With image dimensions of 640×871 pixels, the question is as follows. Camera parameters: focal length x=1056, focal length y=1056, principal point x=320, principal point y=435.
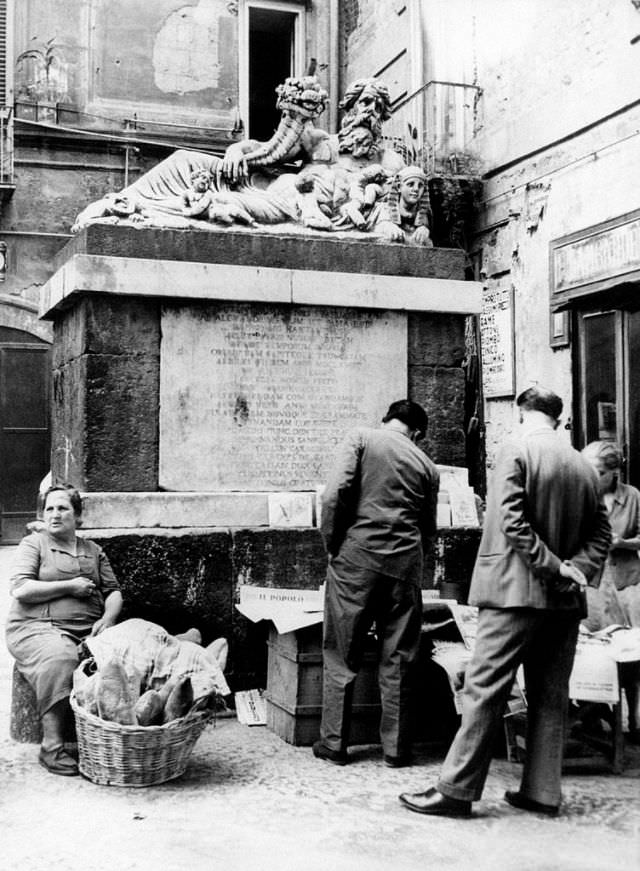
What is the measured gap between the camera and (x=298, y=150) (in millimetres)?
6625

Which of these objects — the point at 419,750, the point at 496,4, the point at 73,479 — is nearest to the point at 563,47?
the point at 496,4

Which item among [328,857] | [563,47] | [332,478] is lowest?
[328,857]

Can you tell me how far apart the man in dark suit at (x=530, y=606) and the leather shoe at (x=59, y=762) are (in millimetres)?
1504

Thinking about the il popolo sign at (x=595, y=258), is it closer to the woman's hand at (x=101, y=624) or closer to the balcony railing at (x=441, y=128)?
the balcony railing at (x=441, y=128)

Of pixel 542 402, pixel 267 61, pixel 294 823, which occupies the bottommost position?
pixel 294 823

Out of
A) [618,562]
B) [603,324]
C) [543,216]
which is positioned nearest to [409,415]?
[618,562]

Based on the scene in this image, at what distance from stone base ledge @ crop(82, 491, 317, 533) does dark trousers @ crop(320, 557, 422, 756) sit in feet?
3.76

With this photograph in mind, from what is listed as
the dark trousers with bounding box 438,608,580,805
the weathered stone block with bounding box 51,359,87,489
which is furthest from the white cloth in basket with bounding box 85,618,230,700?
the weathered stone block with bounding box 51,359,87,489

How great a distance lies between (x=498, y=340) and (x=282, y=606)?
7534 mm

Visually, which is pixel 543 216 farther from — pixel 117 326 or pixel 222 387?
pixel 117 326

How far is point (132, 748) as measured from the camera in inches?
176

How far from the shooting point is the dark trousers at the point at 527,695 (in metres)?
4.04

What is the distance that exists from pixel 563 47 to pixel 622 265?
9.19ft

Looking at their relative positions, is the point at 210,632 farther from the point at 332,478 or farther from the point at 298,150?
the point at 298,150
